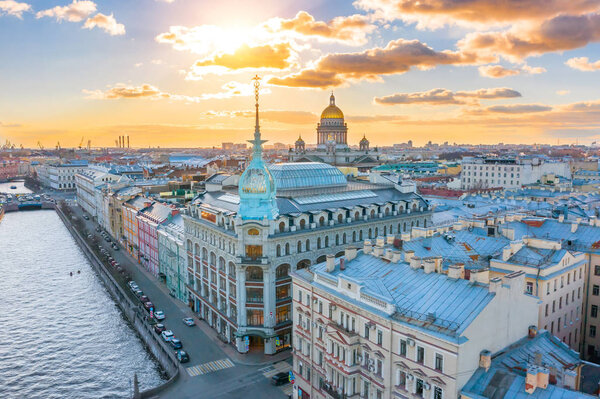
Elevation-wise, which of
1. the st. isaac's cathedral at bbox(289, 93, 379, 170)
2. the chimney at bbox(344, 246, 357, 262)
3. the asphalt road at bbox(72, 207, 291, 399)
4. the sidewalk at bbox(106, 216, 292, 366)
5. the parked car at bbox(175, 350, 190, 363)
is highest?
the st. isaac's cathedral at bbox(289, 93, 379, 170)

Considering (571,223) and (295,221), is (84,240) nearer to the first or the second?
(295,221)

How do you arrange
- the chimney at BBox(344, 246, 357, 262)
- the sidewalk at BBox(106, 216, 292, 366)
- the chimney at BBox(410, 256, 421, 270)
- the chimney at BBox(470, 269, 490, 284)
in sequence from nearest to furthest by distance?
the chimney at BBox(470, 269, 490, 284) < the chimney at BBox(410, 256, 421, 270) < the chimney at BBox(344, 246, 357, 262) < the sidewalk at BBox(106, 216, 292, 366)

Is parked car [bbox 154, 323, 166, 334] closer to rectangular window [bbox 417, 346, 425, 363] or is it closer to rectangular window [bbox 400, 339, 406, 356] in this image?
rectangular window [bbox 400, 339, 406, 356]

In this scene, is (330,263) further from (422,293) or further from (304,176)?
(304,176)

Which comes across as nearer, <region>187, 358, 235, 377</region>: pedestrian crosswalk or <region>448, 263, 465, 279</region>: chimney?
<region>448, 263, 465, 279</region>: chimney

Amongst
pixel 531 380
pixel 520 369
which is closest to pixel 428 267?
pixel 520 369

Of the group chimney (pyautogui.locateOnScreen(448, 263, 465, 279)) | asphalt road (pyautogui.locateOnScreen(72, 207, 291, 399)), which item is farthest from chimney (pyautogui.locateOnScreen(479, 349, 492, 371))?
asphalt road (pyautogui.locateOnScreen(72, 207, 291, 399))

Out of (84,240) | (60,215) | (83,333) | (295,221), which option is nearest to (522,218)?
(295,221)
